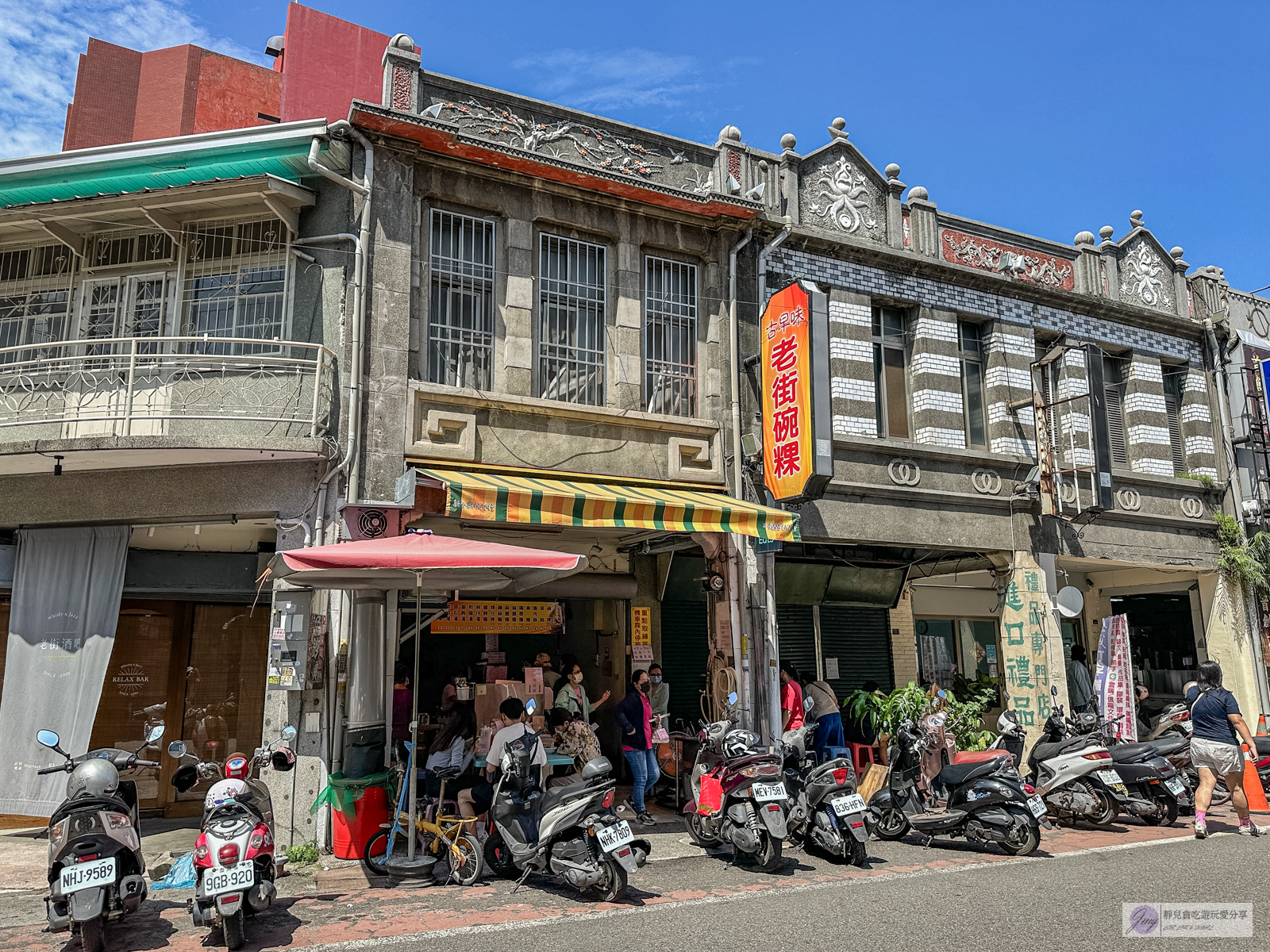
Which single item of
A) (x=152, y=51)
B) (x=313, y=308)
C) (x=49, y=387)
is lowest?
Answer: (x=49, y=387)

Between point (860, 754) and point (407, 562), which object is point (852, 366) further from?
point (407, 562)

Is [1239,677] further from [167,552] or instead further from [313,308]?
[167,552]

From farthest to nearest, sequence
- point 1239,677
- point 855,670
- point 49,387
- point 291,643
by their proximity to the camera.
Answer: point 855,670, point 1239,677, point 49,387, point 291,643

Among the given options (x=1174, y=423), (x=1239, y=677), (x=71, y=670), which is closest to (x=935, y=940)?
(x=71, y=670)

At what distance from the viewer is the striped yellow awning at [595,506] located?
9297 millimetres

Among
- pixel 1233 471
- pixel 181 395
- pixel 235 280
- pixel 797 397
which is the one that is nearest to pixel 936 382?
pixel 797 397

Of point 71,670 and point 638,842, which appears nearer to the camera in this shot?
point 638,842

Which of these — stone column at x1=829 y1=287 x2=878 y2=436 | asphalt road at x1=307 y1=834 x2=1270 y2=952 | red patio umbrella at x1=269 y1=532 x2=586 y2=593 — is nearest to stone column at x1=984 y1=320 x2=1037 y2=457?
stone column at x1=829 y1=287 x2=878 y2=436

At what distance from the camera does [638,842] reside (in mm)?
7328

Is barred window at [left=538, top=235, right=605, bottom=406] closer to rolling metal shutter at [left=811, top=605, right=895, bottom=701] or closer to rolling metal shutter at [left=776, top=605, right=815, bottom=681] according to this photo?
rolling metal shutter at [left=776, top=605, right=815, bottom=681]

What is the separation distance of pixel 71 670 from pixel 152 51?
928 centimetres

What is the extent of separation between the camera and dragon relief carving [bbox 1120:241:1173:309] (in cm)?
1593

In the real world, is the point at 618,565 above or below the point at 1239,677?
above

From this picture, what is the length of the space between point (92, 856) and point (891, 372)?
38.2 feet
